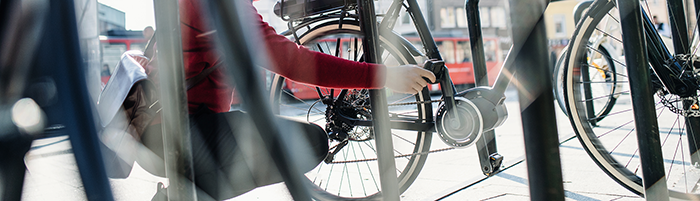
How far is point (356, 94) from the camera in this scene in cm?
186

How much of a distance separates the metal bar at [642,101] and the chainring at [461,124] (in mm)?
532

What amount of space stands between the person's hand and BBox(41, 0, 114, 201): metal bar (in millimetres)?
681

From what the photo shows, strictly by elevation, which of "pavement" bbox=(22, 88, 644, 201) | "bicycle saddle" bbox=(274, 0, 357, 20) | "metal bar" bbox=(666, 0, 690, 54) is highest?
"bicycle saddle" bbox=(274, 0, 357, 20)

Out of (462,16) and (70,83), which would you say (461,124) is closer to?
(70,83)

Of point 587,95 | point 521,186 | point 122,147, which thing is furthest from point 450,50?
point 122,147

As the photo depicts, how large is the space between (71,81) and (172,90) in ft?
0.52

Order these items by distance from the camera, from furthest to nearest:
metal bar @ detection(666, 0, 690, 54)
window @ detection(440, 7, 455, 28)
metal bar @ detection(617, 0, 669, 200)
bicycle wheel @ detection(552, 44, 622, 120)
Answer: window @ detection(440, 7, 455, 28) < bicycle wheel @ detection(552, 44, 622, 120) < metal bar @ detection(666, 0, 690, 54) < metal bar @ detection(617, 0, 669, 200)

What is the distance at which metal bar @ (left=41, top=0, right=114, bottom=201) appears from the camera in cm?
63

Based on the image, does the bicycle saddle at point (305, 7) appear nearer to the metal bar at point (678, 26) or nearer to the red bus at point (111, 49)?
the metal bar at point (678, 26)

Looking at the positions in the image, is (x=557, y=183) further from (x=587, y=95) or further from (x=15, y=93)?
(x=587, y=95)

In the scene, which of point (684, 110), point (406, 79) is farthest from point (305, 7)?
point (684, 110)

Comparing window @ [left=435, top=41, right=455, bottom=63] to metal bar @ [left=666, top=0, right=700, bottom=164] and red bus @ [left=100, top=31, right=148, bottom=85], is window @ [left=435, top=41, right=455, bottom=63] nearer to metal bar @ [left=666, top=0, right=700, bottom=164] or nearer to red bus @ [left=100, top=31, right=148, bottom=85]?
red bus @ [left=100, top=31, right=148, bottom=85]

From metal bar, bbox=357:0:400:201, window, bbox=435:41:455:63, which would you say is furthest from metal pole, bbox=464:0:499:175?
window, bbox=435:41:455:63

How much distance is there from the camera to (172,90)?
0.67m
